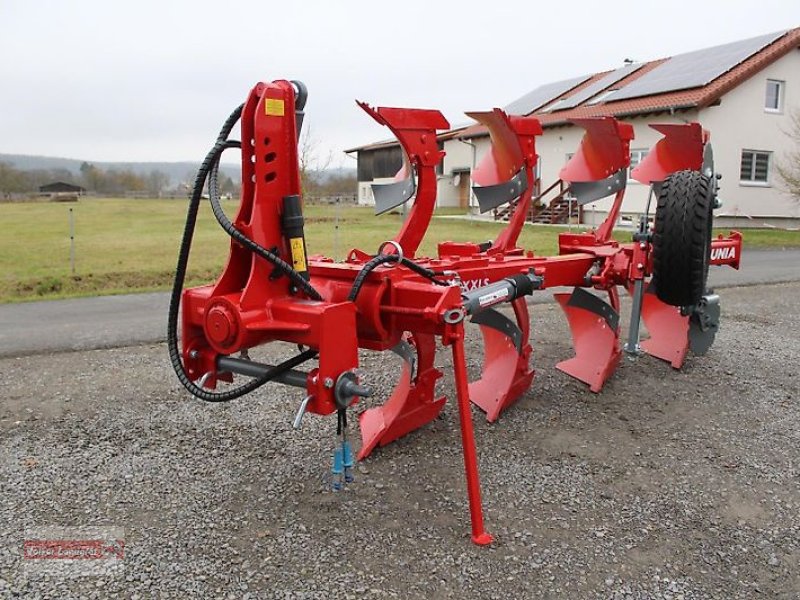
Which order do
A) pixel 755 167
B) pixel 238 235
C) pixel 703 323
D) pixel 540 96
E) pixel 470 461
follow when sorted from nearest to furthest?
pixel 238 235 < pixel 470 461 < pixel 703 323 < pixel 755 167 < pixel 540 96

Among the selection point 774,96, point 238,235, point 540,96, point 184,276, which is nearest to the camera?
point 238,235

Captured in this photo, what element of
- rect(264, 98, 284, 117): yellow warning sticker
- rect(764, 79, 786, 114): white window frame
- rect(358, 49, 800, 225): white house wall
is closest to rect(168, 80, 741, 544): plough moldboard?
rect(264, 98, 284, 117): yellow warning sticker

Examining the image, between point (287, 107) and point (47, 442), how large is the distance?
267 cm

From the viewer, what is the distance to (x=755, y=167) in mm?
21266

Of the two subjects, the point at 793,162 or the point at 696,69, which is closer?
the point at 793,162

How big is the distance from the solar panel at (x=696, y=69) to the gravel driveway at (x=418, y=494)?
55.9ft

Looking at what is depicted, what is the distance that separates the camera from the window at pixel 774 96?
2120cm

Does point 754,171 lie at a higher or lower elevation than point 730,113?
lower

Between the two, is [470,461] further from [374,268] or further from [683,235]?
[683,235]

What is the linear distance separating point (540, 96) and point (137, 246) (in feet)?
60.3

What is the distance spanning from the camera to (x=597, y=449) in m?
4.22

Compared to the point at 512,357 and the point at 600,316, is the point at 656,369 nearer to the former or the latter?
the point at 600,316

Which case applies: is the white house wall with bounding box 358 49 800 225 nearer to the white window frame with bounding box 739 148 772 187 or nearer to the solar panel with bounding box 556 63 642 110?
the white window frame with bounding box 739 148 772 187

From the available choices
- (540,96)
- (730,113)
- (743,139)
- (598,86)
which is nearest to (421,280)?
(730,113)
